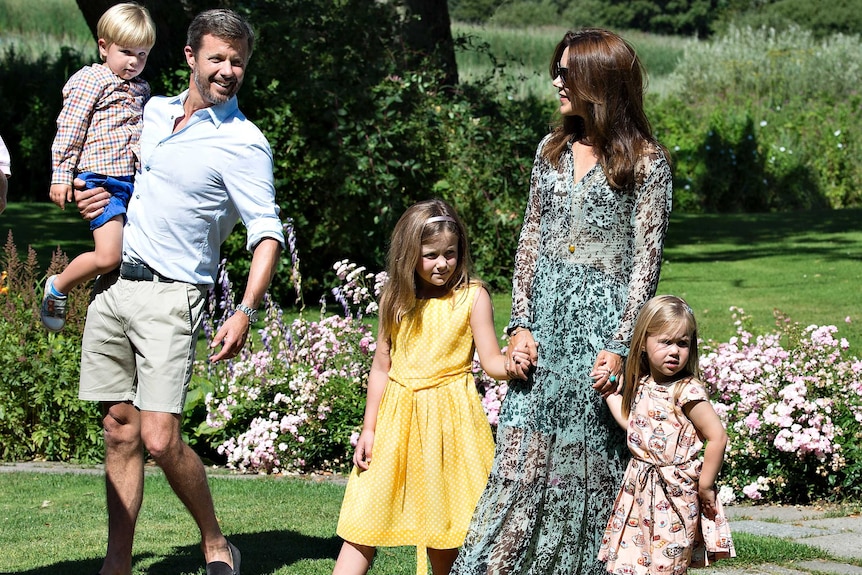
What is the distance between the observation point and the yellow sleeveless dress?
3.94 m

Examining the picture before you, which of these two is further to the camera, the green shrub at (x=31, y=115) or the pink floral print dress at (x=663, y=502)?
the green shrub at (x=31, y=115)

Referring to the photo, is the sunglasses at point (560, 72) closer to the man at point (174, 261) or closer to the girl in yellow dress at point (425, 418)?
the girl in yellow dress at point (425, 418)

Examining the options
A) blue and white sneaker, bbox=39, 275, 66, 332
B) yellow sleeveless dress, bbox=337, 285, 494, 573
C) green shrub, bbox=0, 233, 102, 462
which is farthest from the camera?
green shrub, bbox=0, 233, 102, 462

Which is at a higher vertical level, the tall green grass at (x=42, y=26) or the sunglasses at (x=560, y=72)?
the tall green grass at (x=42, y=26)

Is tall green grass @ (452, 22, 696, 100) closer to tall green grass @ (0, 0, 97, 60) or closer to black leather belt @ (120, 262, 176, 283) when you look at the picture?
tall green grass @ (0, 0, 97, 60)

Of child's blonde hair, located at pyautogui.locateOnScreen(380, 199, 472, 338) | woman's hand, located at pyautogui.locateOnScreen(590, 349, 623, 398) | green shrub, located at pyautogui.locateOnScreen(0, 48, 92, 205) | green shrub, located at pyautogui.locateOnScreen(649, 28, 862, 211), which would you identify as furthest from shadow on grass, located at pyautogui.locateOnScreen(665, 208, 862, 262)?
woman's hand, located at pyautogui.locateOnScreen(590, 349, 623, 398)

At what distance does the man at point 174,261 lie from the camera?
13.2 ft

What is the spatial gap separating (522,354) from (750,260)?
35.9 feet

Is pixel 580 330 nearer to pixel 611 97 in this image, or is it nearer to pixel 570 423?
pixel 570 423

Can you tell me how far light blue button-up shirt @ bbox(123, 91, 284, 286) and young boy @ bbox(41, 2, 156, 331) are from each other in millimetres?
211

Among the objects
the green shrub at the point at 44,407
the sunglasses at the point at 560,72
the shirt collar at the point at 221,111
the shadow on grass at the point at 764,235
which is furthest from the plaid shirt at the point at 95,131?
the shadow on grass at the point at 764,235

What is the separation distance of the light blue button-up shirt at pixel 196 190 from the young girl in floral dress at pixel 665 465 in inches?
52.3

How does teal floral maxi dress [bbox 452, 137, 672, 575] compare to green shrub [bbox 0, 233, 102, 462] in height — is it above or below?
above

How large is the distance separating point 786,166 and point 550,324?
18174 millimetres
